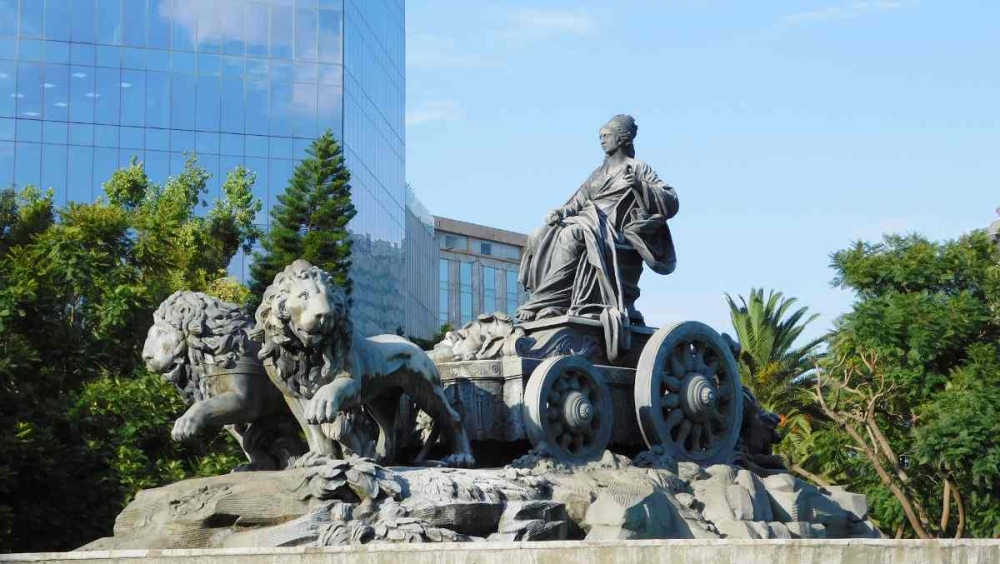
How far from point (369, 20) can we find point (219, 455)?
38531 millimetres

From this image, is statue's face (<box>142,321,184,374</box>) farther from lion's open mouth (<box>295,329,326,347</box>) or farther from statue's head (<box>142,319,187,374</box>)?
lion's open mouth (<box>295,329,326,347</box>)

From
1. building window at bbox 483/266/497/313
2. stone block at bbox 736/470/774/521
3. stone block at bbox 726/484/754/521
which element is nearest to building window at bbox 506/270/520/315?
building window at bbox 483/266/497/313

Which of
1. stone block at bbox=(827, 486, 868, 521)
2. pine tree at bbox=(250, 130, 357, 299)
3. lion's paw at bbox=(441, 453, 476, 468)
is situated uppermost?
pine tree at bbox=(250, 130, 357, 299)

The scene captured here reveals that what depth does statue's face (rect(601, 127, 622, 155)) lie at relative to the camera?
15547 mm

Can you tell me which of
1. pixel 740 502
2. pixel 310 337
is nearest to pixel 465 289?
pixel 740 502

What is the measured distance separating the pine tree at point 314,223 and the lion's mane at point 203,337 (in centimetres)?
1838

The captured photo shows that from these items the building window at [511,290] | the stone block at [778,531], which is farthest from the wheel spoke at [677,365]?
the building window at [511,290]

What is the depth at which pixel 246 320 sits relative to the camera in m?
13.3

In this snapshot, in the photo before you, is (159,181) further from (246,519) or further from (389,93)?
(246,519)

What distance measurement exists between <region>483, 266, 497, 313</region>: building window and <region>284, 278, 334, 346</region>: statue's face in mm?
70164

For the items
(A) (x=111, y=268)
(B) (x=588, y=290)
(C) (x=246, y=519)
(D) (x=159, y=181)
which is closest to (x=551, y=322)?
(B) (x=588, y=290)

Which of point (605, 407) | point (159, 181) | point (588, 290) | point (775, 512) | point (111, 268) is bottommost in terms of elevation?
point (775, 512)

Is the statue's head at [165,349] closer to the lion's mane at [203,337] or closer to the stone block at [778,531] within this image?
the lion's mane at [203,337]

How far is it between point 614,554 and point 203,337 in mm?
4559
